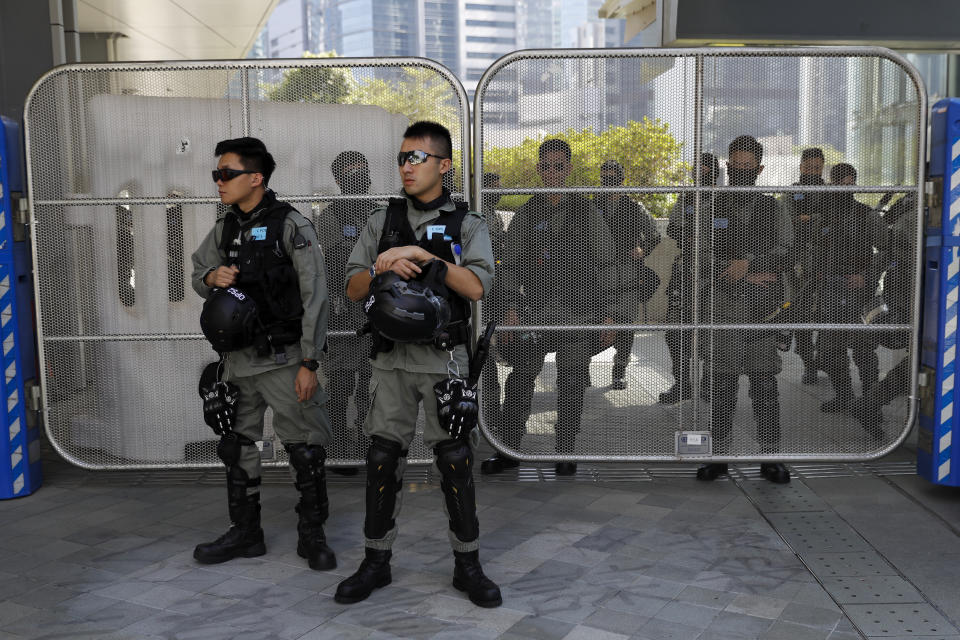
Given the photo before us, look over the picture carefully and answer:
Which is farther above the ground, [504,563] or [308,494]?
[308,494]

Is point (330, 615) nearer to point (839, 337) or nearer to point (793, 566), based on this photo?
point (793, 566)

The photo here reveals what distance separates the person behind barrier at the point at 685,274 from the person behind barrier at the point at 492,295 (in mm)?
999

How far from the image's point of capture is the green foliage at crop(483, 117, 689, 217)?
203 inches

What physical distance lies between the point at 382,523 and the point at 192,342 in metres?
2.17


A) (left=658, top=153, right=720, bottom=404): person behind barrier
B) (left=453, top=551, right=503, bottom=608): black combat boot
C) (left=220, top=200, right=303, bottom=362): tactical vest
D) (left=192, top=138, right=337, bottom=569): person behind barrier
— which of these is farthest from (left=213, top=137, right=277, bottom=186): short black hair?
(left=658, top=153, right=720, bottom=404): person behind barrier

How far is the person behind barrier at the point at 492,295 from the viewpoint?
Answer: 5.28 meters

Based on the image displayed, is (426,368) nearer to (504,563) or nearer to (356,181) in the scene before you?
(504,563)

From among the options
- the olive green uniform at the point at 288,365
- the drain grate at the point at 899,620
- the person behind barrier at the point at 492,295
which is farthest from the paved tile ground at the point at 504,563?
the olive green uniform at the point at 288,365

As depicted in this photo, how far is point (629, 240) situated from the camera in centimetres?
529

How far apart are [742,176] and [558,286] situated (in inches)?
49.0

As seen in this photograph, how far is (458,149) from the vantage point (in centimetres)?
529

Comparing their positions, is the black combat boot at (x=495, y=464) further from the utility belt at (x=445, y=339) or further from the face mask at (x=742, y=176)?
the face mask at (x=742, y=176)

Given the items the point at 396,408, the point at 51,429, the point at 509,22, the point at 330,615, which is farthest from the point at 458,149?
the point at 509,22

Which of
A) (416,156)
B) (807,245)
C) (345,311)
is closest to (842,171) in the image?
(807,245)
